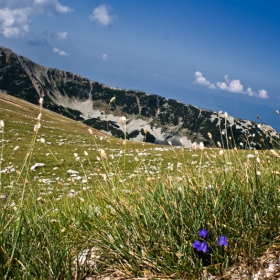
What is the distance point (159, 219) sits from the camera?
2.97 metres

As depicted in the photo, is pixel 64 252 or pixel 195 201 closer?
pixel 64 252

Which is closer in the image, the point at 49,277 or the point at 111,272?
the point at 49,277

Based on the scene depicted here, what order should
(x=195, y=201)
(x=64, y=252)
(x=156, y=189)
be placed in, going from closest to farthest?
1. (x=64, y=252)
2. (x=195, y=201)
3. (x=156, y=189)

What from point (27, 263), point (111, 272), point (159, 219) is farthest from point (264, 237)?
point (27, 263)

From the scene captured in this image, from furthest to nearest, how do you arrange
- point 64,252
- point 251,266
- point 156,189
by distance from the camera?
point 156,189 < point 64,252 < point 251,266

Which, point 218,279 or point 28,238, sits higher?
point 218,279

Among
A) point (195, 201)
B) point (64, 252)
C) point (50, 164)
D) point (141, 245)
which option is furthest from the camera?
point (50, 164)

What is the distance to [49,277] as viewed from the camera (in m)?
2.47

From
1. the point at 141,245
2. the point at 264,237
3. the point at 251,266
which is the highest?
the point at 264,237

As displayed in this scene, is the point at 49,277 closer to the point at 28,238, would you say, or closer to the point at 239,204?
the point at 28,238

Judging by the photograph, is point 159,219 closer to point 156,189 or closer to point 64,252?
point 156,189

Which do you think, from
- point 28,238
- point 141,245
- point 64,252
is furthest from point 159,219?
point 28,238

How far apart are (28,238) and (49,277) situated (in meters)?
0.60

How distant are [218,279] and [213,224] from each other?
22.4 inches
